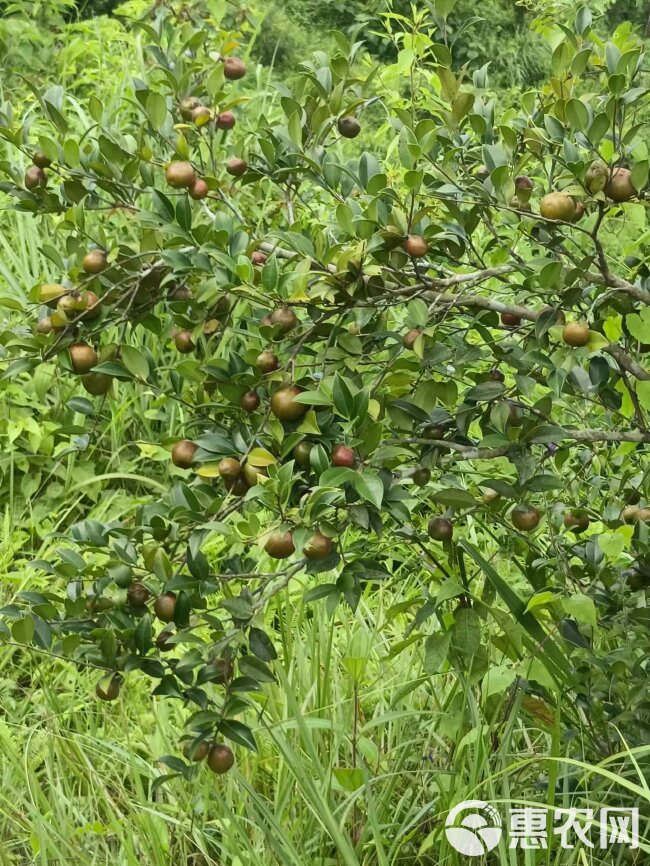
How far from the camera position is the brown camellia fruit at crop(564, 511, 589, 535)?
76.4 inches

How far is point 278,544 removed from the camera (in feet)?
4.35

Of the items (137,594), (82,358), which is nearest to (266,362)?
(82,358)

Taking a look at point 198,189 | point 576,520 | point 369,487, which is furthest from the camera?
point 576,520

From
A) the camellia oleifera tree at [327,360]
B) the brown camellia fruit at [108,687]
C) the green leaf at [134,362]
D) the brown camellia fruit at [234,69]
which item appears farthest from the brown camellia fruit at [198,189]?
the brown camellia fruit at [108,687]

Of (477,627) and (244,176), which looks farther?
(244,176)

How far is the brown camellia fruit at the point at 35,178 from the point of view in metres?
1.68

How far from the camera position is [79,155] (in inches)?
66.3

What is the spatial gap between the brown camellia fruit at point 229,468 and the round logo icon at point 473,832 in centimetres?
68

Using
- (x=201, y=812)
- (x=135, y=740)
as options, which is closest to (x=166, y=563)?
(x=201, y=812)

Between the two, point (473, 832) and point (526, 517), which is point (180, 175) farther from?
point (473, 832)

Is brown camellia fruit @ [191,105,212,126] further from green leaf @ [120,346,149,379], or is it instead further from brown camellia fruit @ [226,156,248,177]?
green leaf @ [120,346,149,379]

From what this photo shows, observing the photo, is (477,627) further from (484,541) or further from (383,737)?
(484,541)

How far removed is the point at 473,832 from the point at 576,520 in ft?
1.95

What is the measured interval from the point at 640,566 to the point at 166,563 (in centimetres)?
89
